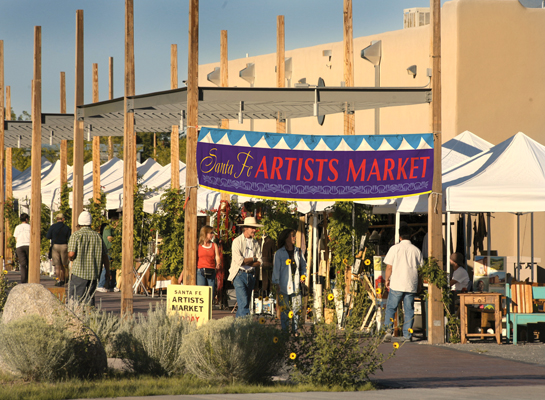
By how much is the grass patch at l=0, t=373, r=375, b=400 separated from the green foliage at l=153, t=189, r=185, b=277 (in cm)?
1032

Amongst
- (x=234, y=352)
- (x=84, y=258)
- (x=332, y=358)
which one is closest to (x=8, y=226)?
(x=84, y=258)

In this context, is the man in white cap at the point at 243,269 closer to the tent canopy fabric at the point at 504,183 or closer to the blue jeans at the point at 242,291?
the blue jeans at the point at 242,291

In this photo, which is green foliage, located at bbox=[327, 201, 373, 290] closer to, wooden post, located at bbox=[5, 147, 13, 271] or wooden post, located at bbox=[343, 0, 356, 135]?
wooden post, located at bbox=[343, 0, 356, 135]

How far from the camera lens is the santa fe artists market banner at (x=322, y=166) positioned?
1313 centimetres

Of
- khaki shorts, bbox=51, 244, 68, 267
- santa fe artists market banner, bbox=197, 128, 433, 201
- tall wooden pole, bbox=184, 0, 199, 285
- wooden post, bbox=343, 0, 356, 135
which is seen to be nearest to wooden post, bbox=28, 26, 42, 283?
khaki shorts, bbox=51, 244, 68, 267

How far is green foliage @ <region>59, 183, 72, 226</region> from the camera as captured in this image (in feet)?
84.8

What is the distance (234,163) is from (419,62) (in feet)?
48.1

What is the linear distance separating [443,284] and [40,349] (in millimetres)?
7061

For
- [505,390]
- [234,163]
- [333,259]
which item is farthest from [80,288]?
[505,390]

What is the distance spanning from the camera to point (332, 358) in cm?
828

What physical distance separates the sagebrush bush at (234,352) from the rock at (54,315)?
3.09ft

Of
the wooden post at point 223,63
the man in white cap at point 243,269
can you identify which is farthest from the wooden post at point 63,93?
the man in white cap at point 243,269

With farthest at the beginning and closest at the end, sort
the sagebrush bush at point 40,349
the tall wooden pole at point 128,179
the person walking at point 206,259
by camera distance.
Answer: the person walking at point 206,259 < the tall wooden pole at point 128,179 < the sagebrush bush at point 40,349

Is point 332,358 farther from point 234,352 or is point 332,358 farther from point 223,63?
point 223,63
